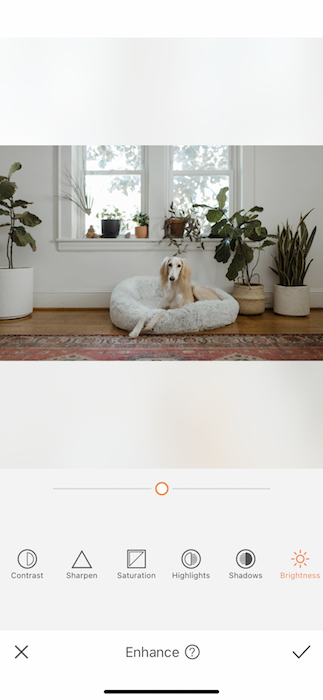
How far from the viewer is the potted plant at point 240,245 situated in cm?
351

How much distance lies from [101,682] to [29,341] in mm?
2476

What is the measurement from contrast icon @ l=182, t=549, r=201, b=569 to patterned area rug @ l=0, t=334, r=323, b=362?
1737 mm

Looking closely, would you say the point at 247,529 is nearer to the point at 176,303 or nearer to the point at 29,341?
the point at 29,341

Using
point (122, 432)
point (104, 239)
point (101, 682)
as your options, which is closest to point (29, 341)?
point (104, 239)

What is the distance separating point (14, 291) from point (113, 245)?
1006 millimetres

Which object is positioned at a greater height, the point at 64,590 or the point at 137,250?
the point at 137,250

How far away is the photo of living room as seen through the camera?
3529 mm

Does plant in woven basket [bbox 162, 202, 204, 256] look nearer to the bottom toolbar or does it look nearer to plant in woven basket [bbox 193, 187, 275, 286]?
plant in woven basket [bbox 193, 187, 275, 286]

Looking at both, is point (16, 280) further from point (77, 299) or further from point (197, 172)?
point (197, 172)

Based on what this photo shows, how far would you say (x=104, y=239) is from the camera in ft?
13.2

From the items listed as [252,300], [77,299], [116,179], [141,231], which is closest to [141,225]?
[141,231]

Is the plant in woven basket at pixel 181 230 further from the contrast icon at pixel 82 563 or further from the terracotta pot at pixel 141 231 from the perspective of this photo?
the contrast icon at pixel 82 563

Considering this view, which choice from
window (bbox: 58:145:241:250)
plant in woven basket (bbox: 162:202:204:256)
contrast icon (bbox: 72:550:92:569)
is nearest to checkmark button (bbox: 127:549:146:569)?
contrast icon (bbox: 72:550:92:569)

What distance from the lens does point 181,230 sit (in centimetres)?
402
